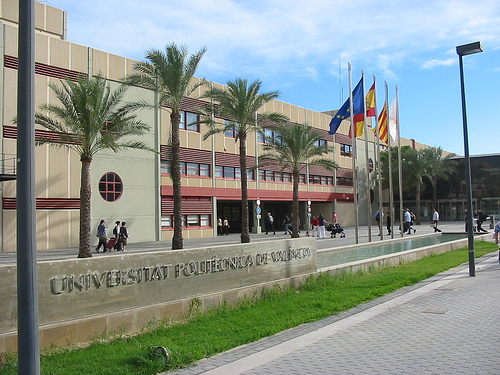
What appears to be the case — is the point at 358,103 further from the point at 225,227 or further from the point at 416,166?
the point at 416,166

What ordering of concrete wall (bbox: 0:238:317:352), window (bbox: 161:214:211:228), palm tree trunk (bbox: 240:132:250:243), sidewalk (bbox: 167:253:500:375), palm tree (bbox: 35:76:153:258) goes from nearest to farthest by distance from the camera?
→ sidewalk (bbox: 167:253:500:375)
concrete wall (bbox: 0:238:317:352)
palm tree (bbox: 35:76:153:258)
palm tree trunk (bbox: 240:132:250:243)
window (bbox: 161:214:211:228)

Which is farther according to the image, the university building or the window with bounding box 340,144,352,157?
the window with bounding box 340,144,352,157

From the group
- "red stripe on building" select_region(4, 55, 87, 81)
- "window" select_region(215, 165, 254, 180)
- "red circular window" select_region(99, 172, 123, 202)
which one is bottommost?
"red circular window" select_region(99, 172, 123, 202)

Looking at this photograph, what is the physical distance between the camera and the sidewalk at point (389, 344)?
595 centimetres

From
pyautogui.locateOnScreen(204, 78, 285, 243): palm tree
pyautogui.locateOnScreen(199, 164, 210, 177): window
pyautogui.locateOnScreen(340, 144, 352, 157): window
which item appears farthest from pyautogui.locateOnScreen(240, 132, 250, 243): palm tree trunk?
pyautogui.locateOnScreen(340, 144, 352, 157): window

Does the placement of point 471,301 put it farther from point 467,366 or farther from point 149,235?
point 149,235

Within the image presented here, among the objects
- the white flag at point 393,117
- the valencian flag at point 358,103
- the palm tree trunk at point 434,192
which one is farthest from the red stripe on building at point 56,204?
the palm tree trunk at point 434,192

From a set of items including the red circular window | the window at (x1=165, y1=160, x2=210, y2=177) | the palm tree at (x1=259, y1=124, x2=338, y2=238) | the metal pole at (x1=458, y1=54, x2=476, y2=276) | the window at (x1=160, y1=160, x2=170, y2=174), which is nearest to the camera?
the metal pole at (x1=458, y1=54, x2=476, y2=276)

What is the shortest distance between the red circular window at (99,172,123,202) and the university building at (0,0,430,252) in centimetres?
7

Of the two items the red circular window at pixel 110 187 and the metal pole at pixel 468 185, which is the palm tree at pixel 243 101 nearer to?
the red circular window at pixel 110 187

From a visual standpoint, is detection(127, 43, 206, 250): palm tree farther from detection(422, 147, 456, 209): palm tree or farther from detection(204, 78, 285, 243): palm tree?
detection(422, 147, 456, 209): palm tree

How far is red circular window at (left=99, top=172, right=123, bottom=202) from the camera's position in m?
32.2

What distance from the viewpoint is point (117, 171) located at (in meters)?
33.1

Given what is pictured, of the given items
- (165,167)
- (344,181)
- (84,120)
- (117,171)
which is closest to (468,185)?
(84,120)
